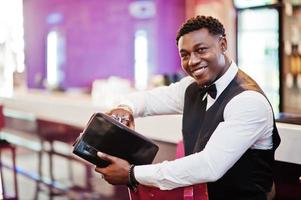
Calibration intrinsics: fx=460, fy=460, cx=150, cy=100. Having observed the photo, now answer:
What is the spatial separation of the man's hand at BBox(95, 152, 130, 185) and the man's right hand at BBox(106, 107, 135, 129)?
0.23 meters

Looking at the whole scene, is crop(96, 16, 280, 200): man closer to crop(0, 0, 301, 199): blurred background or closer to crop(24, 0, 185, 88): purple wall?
crop(0, 0, 301, 199): blurred background

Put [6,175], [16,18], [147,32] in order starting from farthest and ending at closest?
[147,32]
[16,18]
[6,175]

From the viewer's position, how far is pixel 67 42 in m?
7.01

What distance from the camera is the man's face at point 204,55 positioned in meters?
1.43

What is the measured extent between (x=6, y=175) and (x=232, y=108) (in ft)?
12.6

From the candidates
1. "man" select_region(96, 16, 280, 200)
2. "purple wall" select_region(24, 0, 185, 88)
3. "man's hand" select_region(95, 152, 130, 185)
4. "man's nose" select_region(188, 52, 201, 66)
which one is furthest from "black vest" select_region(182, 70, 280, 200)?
"purple wall" select_region(24, 0, 185, 88)

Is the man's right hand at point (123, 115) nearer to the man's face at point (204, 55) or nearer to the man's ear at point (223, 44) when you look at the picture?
the man's face at point (204, 55)

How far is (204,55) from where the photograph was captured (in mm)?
1425

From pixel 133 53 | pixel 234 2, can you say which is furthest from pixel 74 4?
pixel 234 2

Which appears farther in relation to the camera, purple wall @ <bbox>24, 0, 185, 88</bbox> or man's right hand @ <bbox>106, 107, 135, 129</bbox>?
purple wall @ <bbox>24, 0, 185, 88</bbox>

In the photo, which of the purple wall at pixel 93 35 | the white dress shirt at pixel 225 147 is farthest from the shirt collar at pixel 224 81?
the purple wall at pixel 93 35

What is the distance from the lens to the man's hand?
1.44 meters

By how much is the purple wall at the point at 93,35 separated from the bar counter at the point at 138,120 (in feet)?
7.78

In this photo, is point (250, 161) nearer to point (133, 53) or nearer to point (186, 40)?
point (186, 40)
